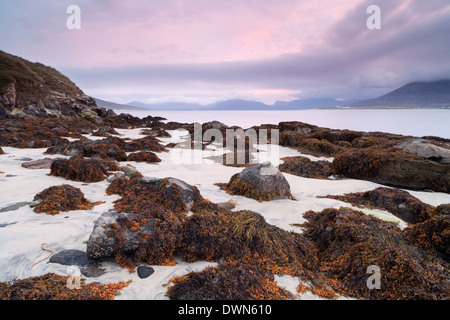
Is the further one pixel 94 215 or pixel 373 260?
pixel 94 215

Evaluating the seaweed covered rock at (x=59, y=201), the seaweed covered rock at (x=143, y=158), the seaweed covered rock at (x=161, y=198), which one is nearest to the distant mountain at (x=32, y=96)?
the seaweed covered rock at (x=143, y=158)

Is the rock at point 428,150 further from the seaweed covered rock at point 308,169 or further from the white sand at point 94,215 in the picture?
the seaweed covered rock at point 308,169

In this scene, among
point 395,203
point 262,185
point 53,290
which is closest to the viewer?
point 53,290

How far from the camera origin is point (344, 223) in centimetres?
377

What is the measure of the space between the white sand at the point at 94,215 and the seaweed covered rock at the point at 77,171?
Result: 24 cm

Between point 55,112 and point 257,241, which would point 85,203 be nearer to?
point 257,241

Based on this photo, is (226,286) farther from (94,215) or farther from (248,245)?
(94,215)

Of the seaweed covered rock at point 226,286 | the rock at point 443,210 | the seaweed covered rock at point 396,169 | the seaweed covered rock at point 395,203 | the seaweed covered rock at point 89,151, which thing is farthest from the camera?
the seaweed covered rock at point 89,151

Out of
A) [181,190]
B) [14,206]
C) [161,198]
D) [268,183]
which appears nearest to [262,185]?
[268,183]

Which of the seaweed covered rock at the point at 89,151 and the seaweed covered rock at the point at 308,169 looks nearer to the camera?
the seaweed covered rock at the point at 308,169

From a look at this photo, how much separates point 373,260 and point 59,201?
18.2 ft

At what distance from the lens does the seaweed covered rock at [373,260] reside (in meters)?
2.65

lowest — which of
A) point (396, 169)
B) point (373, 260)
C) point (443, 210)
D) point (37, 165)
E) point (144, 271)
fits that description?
point (144, 271)

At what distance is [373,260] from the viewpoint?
297 centimetres
